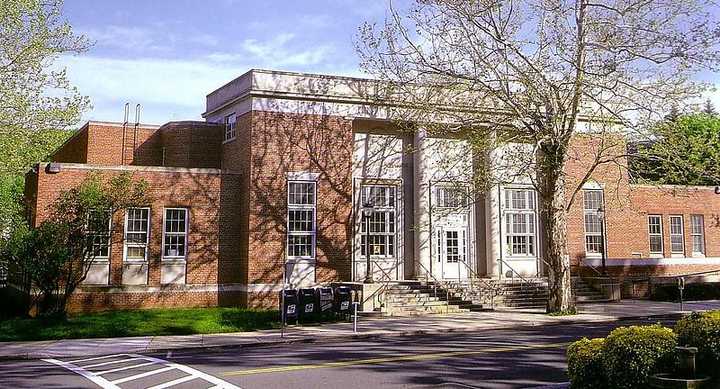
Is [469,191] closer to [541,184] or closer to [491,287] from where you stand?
A: [541,184]

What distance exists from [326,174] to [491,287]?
808 cm

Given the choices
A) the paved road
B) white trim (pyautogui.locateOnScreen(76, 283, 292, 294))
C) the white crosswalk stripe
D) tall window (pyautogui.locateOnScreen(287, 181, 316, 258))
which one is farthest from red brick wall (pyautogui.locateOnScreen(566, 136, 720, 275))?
the white crosswalk stripe

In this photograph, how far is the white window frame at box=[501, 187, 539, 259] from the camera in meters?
29.8

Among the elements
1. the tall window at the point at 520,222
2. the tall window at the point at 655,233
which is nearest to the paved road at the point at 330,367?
the tall window at the point at 520,222

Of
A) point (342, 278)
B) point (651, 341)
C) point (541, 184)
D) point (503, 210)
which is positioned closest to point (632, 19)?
point (541, 184)

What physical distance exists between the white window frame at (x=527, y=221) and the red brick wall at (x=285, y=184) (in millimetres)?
7460

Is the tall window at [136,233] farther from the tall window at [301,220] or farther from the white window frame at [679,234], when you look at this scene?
the white window frame at [679,234]

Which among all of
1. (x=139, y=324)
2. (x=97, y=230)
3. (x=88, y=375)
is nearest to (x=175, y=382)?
(x=88, y=375)

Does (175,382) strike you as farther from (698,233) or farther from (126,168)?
(698,233)

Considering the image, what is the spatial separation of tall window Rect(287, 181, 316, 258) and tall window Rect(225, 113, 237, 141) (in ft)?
12.6

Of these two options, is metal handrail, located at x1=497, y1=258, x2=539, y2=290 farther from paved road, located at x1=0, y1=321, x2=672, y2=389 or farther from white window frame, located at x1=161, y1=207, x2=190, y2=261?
white window frame, located at x1=161, y1=207, x2=190, y2=261

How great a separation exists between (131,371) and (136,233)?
12.5 metres

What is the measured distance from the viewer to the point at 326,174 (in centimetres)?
2691

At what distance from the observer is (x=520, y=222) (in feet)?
99.5
